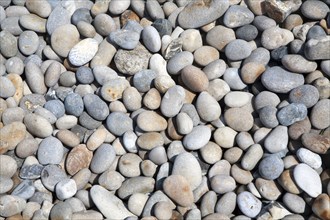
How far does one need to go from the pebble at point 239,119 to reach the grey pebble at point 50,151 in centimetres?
51

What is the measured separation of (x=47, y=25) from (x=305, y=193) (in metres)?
1.02

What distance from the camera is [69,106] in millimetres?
1424

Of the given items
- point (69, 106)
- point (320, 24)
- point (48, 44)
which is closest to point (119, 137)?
point (69, 106)

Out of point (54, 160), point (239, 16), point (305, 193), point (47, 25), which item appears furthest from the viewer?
point (47, 25)

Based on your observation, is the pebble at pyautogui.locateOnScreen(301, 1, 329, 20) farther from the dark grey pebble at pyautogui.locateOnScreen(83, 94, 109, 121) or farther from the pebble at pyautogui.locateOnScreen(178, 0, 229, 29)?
the dark grey pebble at pyautogui.locateOnScreen(83, 94, 109, 121)

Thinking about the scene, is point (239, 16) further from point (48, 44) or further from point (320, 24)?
point (48, 44)

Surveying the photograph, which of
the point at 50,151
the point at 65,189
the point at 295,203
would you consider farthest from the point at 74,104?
the point at 295,203

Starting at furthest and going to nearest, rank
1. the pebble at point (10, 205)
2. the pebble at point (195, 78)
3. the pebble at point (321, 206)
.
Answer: the pebble at point (195, 78) → the pebble at point (10, 205) → the pebble at point (321, 206)

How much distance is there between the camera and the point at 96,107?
140cm

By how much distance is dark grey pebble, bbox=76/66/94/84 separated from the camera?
1.47 m

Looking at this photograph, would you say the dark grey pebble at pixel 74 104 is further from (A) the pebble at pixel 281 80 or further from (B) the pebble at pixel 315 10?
(B) the pebble at pixel 315 10

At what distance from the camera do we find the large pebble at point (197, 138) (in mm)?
1303

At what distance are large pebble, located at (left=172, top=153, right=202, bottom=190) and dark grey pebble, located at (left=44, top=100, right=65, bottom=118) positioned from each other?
422 mm

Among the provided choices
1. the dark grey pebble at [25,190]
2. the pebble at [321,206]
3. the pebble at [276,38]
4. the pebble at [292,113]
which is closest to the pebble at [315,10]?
the pebble at [276,38]
